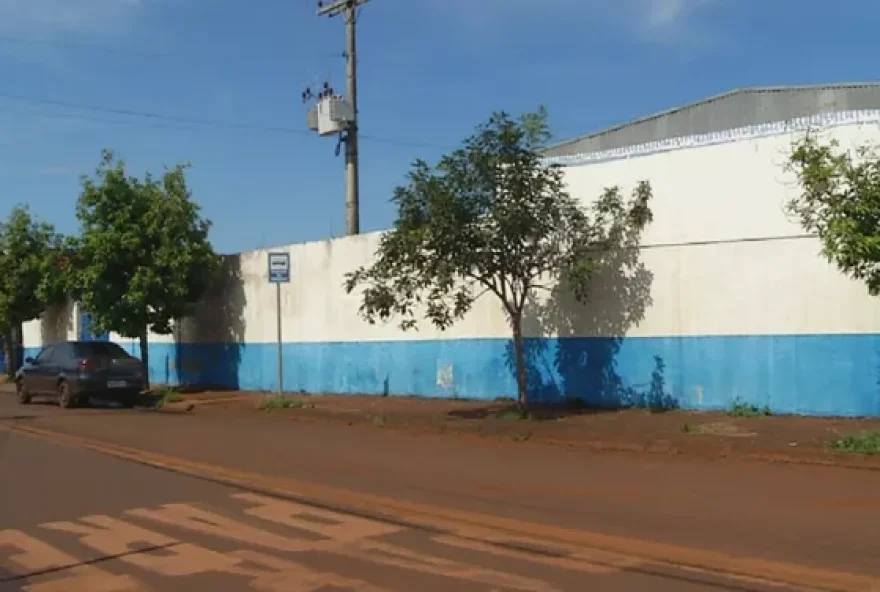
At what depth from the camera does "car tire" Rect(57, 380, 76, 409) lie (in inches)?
845

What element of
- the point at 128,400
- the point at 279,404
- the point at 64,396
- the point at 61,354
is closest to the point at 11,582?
the point at 279,404

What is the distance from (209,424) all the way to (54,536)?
31.2 ft

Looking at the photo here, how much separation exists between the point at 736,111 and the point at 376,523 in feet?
83.3

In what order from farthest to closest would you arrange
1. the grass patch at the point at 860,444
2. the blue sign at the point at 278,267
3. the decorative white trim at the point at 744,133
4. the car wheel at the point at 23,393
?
the car wheel at the point at 23,393 → the blue sign at the point at 278,267 → the decorative white trim at the point at 744,133 → the grass patch at the point at 860,444

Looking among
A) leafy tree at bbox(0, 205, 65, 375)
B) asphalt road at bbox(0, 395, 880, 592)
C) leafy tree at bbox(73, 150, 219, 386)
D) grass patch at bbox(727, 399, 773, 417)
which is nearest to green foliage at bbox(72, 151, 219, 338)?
leafy tree at bbox(73, 150, 219, 386)

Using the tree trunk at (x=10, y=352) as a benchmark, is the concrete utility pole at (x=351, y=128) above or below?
above

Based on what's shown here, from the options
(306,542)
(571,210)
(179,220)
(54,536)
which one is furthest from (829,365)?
(179,220)

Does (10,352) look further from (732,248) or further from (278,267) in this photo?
(732,248)

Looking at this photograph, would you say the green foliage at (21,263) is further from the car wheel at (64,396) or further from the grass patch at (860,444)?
the grass patch at (860,444)

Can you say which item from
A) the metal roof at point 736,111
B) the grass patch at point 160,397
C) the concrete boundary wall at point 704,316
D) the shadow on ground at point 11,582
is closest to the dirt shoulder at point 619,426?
the concrete boundary wall at point 704,316

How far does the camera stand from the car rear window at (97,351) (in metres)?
21.5

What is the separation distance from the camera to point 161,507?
899 centimetres

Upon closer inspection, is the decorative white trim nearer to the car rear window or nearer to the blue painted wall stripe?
the blue painted wall stripe

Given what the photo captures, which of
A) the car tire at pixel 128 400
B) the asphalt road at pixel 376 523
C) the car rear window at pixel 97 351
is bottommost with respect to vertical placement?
the asphalt road at pixel 376 523
